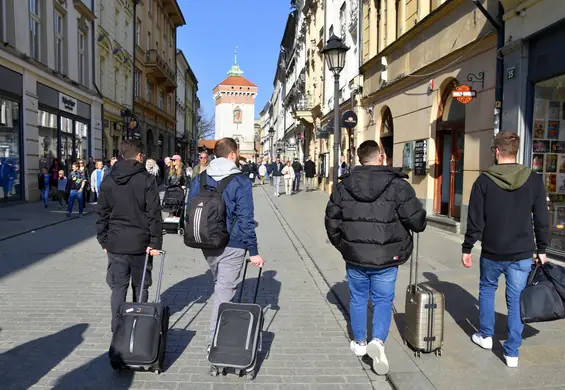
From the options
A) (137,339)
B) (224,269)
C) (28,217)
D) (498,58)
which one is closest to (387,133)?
(498,58)

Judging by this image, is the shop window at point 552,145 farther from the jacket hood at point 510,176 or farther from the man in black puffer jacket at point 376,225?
the man in black puffer jacket at point 376,225

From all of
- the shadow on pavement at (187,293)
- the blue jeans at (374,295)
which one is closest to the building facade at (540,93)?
the blue jeans at (374,295)

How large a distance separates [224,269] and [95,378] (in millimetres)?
1245

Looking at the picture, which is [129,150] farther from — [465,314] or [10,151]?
[10,151]

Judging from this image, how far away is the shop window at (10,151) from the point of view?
15625 mm

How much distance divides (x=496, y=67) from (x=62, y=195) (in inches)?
533

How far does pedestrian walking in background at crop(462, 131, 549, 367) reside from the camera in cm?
382

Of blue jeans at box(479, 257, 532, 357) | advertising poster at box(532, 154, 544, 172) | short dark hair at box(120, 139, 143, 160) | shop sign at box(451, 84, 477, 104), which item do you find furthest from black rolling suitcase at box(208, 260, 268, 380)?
shop sign at box(451, 84, 477, 104)

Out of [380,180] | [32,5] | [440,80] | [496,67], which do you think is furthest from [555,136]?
[32,5]

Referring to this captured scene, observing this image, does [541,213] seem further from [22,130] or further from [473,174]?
[22,130]

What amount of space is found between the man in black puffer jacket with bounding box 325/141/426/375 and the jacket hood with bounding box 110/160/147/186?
1658 millimetres

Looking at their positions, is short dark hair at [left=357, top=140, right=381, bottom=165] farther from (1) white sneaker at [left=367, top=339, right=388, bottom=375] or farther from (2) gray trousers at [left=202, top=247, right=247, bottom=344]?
(1) white sneaker at [left=367, top=339, right=388, bottom=375]

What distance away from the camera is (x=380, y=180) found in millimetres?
3730

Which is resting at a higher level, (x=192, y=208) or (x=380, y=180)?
(x=380, y=180)
